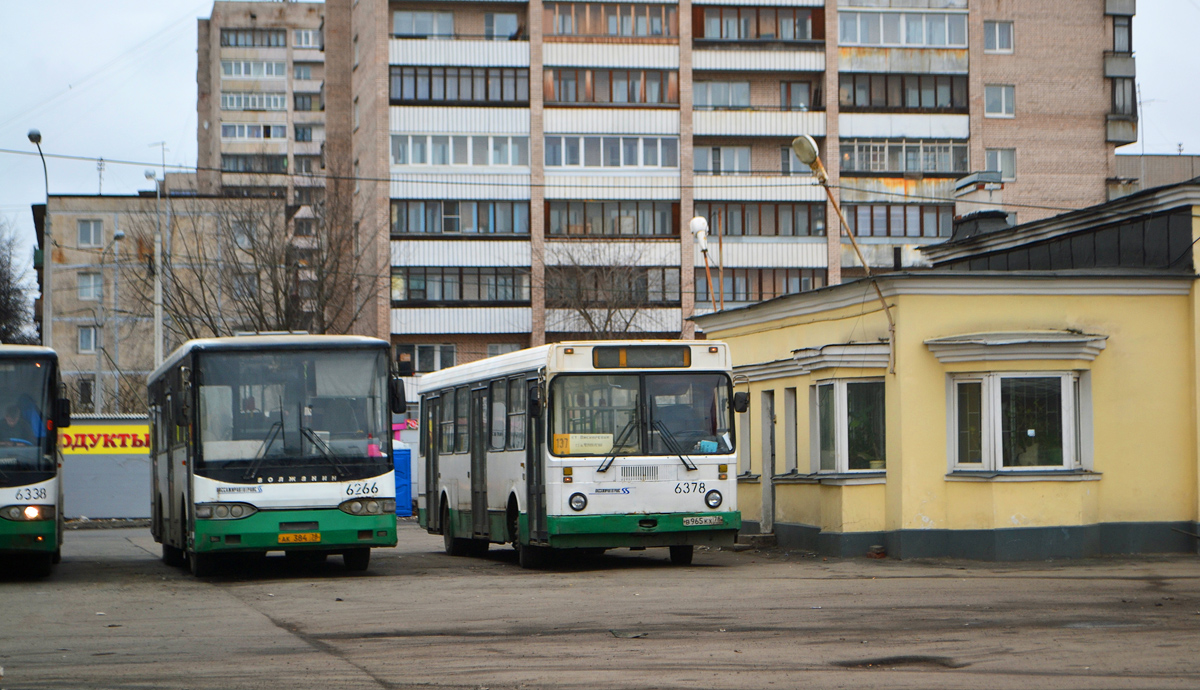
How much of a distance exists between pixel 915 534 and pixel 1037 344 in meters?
2.94

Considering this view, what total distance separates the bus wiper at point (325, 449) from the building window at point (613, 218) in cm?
4447

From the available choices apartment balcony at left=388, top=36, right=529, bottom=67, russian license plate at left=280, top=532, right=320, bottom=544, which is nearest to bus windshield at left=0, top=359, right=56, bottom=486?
russian license plate at left=280, top=532, right=320, bottom=544

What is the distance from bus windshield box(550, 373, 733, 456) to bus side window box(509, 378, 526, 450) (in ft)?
3.44

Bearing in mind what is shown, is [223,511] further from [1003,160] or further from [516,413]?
[1003,160]

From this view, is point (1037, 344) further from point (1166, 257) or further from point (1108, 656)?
point (1108, 656)

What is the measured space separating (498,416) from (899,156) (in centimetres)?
4629

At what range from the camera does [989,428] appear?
1989 centimetres

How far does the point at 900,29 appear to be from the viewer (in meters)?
64.0

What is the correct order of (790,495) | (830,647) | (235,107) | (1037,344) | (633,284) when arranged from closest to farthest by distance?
(830,647) < (1037,344) < (790,495) < (633,284) < (235,107)

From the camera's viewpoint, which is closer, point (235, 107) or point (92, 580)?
point (92, 580)

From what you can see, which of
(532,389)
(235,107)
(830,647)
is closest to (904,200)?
(532,389)

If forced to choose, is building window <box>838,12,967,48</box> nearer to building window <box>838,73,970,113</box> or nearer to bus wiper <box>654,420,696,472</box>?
building window <box>838,73,970,113</box>

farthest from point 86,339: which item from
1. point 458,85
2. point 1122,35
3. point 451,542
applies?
point 451,542

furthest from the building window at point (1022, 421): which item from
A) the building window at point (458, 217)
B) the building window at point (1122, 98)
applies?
the building window at point (1122, 98)
